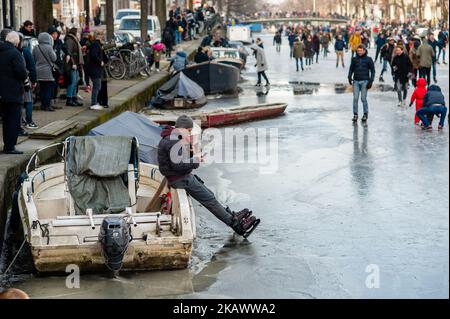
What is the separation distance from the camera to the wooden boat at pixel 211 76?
104ft

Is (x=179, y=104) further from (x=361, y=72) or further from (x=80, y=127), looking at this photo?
(x=80, y=127)

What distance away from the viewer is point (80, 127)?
17672 mm

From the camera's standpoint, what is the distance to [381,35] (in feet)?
143

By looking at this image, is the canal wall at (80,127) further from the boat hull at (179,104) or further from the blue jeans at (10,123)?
the boat hull at (179,104)

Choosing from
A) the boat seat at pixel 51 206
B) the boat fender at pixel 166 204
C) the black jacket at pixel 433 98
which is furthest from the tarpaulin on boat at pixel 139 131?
the black jacket at pixel 433 98

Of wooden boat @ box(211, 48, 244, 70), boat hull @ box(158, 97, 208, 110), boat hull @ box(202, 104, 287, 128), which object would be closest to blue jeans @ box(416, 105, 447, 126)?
boat hull @ box(202, 104, 287, 128)

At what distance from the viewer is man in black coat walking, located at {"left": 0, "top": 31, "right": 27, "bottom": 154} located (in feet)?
45.9

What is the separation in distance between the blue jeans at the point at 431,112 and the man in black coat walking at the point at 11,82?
9.25 metres

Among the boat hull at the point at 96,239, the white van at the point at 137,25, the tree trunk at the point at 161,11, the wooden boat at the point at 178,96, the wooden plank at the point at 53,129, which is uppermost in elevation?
the tree trunk at the point at 161,11

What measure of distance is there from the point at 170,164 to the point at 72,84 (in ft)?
32.5

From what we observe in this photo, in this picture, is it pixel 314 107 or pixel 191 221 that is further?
pixel 314 107

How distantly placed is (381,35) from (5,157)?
3165 cm
